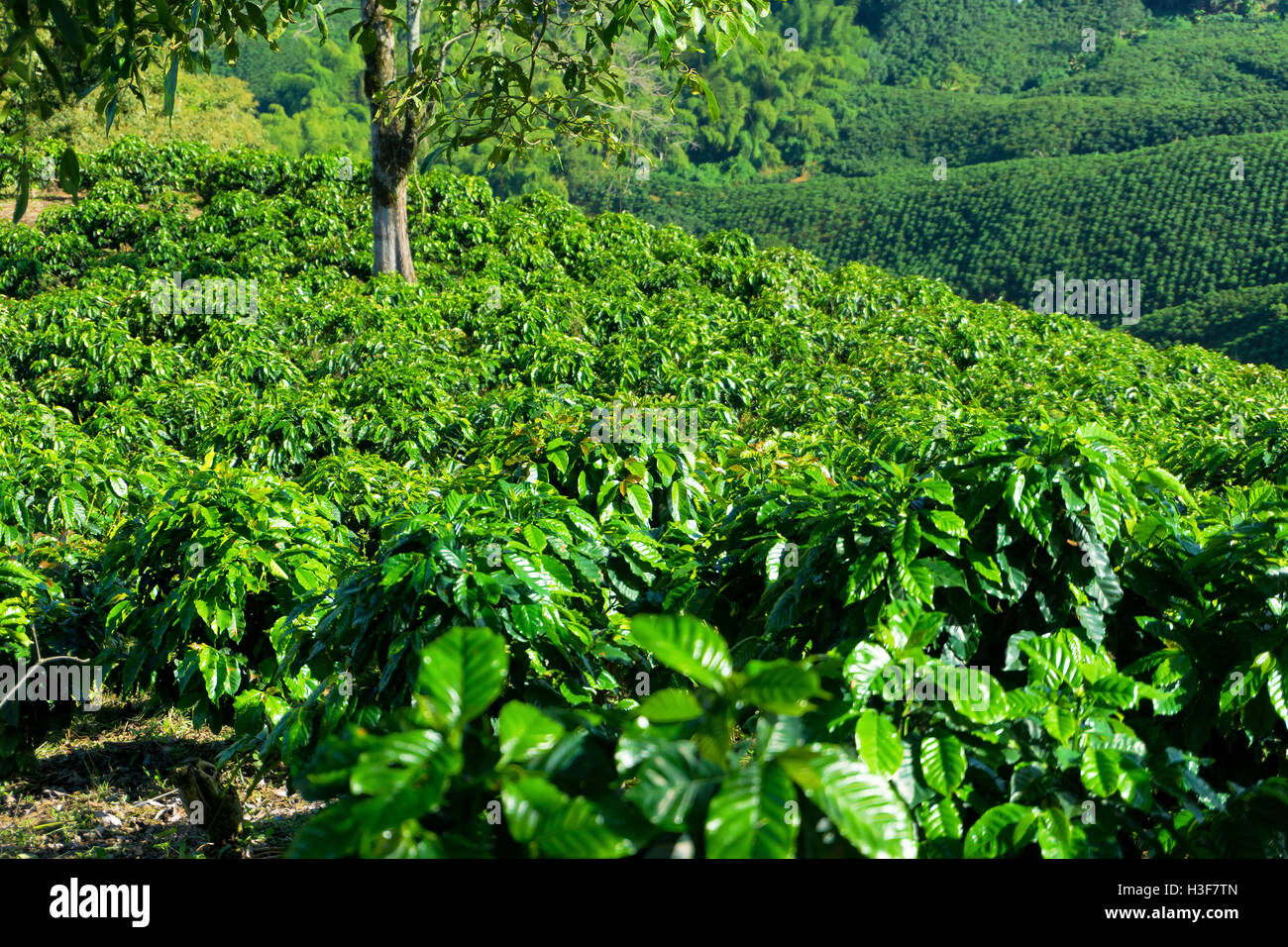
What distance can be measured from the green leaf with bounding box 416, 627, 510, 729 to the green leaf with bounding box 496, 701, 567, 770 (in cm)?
3

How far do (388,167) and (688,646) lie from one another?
11970mm

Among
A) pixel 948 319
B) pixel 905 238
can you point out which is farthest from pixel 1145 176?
pixel 948 319

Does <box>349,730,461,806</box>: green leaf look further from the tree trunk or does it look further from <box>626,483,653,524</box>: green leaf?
the tree trunk

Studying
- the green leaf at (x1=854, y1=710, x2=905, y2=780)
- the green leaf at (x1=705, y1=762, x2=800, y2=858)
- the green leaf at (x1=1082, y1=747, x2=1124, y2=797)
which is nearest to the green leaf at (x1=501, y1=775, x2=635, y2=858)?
the green leaf at (x1=705, y1=762, x2=800, y2=858)

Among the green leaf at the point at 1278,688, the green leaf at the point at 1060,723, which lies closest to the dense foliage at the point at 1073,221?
the green leaf at the point at 1278,688

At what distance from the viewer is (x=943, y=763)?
1728mm

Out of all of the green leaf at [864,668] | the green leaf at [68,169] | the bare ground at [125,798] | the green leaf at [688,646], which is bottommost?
the bare ground at [125,798]

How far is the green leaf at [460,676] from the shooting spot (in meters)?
1.22

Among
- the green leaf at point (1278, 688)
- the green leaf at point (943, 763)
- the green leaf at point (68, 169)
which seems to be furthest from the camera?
the green leaf at point (68, 169)

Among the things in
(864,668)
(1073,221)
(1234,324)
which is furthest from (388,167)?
(1073,221)

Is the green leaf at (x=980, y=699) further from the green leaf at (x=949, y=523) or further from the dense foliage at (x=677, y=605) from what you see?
the green leaf at (x=949, y=523)

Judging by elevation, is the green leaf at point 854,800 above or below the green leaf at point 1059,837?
above

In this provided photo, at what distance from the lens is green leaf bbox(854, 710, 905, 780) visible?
5.21ft
